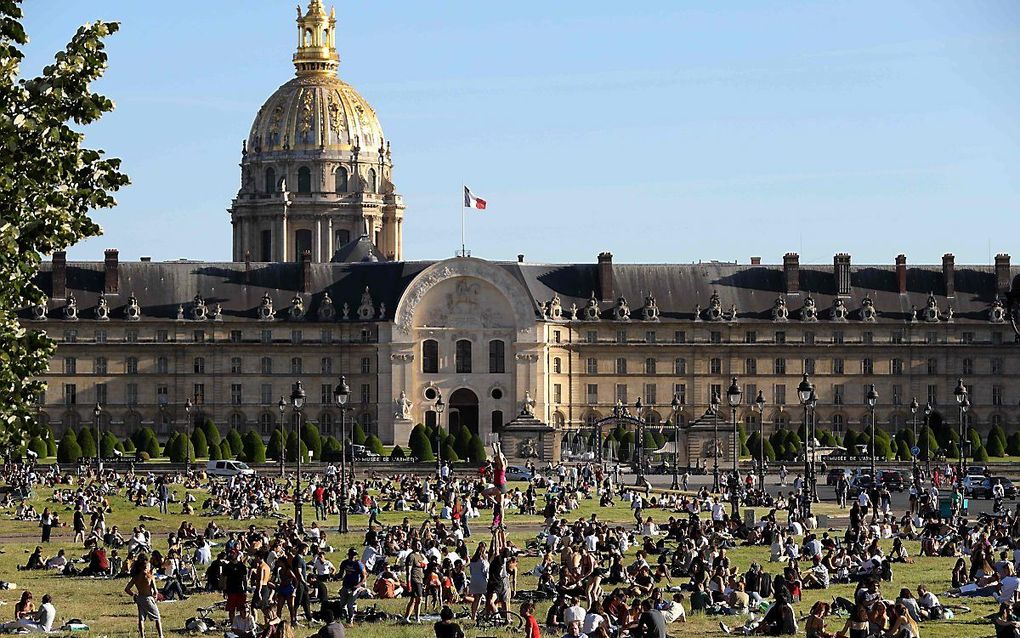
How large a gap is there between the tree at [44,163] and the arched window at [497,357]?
352ft

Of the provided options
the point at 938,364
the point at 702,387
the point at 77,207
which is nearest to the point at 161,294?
the point at 702,387

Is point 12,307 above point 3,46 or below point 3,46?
below

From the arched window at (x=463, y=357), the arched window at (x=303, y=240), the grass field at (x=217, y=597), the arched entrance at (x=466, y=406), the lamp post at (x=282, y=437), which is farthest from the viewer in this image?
the arched window at (x=303, y=240)

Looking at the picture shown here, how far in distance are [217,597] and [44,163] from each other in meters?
21.1

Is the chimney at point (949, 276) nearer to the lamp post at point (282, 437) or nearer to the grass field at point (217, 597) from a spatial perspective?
the lamp post at point (282, 437)

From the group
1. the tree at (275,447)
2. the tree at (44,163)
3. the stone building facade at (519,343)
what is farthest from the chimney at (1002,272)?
the tree at (44,163)

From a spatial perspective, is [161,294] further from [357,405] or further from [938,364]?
[938,364]

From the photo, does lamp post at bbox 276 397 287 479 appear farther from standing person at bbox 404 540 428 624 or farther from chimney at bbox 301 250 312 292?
standing person at bbox 404 540 428 624

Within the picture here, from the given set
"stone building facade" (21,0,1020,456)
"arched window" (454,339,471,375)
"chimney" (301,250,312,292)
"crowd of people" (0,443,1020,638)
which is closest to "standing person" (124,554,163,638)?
"crowd of people" (0,443,1020,638)

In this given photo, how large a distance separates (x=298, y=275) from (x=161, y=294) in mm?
8312

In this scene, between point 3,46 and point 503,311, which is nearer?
Answer: point 3,46

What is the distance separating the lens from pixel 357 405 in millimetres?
139500

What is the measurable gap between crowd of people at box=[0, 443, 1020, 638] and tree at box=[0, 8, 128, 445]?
25.2 feet

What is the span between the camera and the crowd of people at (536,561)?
43719 millimetres
